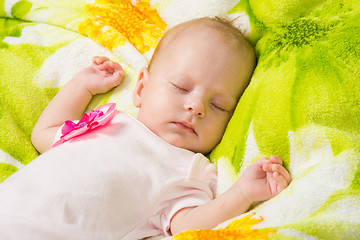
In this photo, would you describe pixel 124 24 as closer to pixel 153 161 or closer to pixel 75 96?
pixel 75 96

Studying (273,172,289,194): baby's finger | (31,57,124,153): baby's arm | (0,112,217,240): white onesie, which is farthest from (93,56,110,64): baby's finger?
(273,172,289,194): baby's finger

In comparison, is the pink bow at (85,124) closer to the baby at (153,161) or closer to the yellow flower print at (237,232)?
the baby at (153,161)

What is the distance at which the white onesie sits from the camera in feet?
3.91

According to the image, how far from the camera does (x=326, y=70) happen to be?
1.24 metres

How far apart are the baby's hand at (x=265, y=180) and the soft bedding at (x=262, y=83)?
31 millimetres

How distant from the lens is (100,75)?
66.6 inches

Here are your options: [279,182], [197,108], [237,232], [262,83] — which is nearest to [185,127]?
[197,108]

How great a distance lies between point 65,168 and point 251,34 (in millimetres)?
743

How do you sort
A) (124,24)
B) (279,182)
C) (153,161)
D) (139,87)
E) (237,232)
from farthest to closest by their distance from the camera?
(124,24)
(139,87)
(153,161)
(279,182)
(237,232)

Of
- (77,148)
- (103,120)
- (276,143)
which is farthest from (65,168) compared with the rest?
(276,143)

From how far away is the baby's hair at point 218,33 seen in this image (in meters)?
1.53

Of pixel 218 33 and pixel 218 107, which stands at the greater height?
pixel 218 33

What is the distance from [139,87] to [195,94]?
0.83ft

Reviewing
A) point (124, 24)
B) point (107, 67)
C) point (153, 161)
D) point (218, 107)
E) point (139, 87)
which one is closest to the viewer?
point (153, 161)
